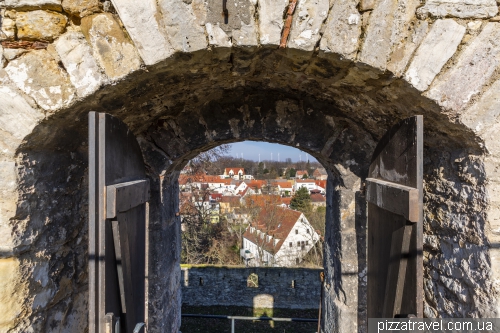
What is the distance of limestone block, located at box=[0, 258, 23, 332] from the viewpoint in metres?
1.38

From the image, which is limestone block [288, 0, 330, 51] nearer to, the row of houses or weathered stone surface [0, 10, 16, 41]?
weathered stone surface [0, 10, 16, 41]

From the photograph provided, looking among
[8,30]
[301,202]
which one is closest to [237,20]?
[8,30]

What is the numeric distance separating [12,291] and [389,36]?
1966mm

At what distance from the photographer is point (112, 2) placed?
4.58 ft

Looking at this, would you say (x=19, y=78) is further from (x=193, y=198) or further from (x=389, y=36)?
(x=193, y=198)

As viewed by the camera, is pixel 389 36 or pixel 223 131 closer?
pixel 389 36

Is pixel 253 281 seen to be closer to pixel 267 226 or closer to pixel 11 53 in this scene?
pixel 267 226

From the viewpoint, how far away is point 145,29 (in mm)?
1404

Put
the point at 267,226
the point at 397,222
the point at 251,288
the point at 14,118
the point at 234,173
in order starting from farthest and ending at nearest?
the point at 234,173
the point at 267,226
the point at 251,288
the point at 397,222
the point at 14,118

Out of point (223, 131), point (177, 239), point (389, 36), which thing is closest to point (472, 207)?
point (389, 36)

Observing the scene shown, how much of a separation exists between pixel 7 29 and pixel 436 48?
1.83m

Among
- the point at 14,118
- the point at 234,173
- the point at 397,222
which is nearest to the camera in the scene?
the point at 14,118

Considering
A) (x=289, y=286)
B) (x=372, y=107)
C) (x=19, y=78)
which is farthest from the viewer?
(x=289, y=286)

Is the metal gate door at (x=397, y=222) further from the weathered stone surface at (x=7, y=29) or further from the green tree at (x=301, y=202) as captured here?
the green tree at (x=301, y=202)
